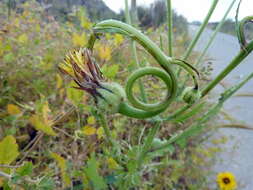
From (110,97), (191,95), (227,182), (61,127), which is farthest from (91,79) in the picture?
(227,182)

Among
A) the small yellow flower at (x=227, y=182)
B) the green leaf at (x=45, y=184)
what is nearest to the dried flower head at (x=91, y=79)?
the green leaf at (x=45, y=184)

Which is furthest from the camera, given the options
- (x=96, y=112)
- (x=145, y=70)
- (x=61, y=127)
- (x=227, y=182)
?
(x=227, y=182)

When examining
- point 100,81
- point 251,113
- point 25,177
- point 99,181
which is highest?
point 100,81

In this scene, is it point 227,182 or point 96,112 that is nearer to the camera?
point 96,112

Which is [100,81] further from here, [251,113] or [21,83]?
[251,113]

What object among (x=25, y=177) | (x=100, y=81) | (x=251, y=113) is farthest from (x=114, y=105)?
(x=251, y=113)

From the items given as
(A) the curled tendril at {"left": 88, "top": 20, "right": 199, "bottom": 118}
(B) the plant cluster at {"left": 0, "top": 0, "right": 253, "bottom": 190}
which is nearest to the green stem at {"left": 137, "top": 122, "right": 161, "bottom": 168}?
(B) the plant cluster at {"left": 0, "top": 0, "right": 253, "bottom": 190}

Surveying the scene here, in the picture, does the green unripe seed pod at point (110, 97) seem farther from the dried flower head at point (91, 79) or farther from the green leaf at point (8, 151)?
the green leaf at point (8, 151)

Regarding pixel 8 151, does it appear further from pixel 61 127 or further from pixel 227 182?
pixel 227 182
